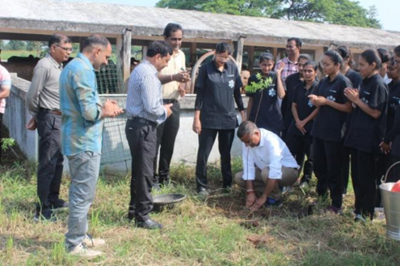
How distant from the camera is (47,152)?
180 inches

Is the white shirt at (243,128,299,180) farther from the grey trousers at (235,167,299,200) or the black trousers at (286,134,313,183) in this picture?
the black trousers at (286,134,313,183)

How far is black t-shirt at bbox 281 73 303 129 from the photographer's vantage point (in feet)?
19.1

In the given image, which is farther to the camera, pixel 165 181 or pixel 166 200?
pixel 165 181

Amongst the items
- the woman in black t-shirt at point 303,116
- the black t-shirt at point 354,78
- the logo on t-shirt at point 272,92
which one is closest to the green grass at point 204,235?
the woman in black t-shirt at point 303,116

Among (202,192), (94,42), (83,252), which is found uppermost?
(94,42)

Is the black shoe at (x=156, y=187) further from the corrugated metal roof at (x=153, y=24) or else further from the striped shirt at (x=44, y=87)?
the corrugated metal roof at (x=153, y=24)

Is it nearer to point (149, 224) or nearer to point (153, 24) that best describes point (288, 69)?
point (149, 224)

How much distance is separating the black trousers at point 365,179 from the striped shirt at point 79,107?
2.61 meters

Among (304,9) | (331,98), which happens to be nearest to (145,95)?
(331,98)

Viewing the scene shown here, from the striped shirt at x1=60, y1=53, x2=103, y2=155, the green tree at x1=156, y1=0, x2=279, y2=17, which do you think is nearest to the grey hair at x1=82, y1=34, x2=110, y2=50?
the striped shirt at x1=60, y1=53, x2=103, y2=155

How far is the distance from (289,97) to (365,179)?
166 centimetres

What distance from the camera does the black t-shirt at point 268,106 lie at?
570cm

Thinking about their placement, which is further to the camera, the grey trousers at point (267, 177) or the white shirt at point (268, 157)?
the grey trousers at point (267, 177)

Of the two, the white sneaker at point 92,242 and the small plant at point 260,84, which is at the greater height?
the small plant at point 260,84
